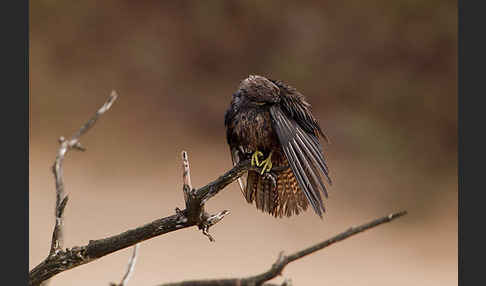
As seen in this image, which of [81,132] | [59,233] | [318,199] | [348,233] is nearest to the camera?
[348,233]

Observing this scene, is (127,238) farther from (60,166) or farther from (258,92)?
(258,92)

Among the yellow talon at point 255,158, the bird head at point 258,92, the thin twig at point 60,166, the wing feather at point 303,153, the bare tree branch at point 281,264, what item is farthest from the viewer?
the bird head at point 258,92

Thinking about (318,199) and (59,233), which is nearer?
→ (59,233)

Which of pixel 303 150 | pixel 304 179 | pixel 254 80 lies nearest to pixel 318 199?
pixel 304 179

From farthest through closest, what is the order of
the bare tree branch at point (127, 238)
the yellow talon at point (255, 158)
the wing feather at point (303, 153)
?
the yellow talon at point (255, 158) < the wing feather at point (303, 153) < the bare tree branch at point (127, 238)

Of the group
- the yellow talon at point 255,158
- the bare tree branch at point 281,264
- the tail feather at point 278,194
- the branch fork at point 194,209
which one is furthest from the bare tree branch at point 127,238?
the bare tree branch at point 281,264

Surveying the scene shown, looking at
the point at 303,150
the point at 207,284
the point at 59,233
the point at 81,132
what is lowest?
the point at 207,284

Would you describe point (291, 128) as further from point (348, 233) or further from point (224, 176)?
point (348, 233)

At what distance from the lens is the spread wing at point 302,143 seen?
1.76 m

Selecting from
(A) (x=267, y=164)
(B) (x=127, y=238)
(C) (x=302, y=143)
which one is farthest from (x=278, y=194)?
(B) (x=127, y=238)

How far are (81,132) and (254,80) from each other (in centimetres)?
92

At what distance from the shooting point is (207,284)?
1070mm

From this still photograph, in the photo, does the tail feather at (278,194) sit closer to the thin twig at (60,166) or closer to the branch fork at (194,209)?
the branch fork at (194,209)

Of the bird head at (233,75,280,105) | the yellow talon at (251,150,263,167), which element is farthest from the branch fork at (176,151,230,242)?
the bird head at (233,75,280,105)
